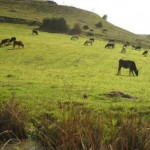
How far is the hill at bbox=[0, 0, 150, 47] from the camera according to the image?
104 metres

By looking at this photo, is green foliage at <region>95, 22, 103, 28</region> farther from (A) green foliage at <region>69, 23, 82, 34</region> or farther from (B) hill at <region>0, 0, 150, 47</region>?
(A) green foliage at <region>69, 23, 82, 34</region>

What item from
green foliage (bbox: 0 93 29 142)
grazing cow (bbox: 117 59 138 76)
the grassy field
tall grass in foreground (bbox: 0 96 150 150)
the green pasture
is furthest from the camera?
grazing cow (bbox: 117 59 138 76)

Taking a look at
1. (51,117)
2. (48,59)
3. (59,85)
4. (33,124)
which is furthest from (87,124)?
(48,59)

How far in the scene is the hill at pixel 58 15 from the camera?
104m

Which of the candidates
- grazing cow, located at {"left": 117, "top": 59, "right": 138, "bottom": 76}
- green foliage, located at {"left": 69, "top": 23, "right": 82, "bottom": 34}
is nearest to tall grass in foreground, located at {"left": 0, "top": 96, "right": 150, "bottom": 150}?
grazing cow, located at {"left": 117, "top": 59, "right": 138, "bottom": 76}

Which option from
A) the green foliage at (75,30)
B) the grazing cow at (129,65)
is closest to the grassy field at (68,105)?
the grazing cow at (129,65)

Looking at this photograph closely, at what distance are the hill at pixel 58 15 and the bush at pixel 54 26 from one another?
552 cm

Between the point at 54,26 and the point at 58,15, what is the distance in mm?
26510

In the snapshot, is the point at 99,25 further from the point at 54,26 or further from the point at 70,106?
the point at 70,106

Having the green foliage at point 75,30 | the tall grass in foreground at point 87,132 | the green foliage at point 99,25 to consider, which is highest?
the tall grass in foreground at point 87,132

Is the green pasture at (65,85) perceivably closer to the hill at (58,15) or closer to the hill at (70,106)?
the hill at (70,106)

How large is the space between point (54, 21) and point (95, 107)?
81.5 metres

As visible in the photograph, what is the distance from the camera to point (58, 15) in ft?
400

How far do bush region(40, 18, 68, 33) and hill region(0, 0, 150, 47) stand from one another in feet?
18.1
